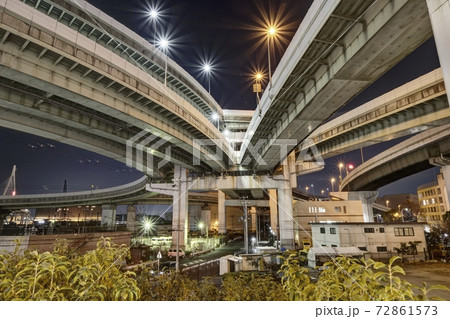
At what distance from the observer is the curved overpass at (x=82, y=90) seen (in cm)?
1270

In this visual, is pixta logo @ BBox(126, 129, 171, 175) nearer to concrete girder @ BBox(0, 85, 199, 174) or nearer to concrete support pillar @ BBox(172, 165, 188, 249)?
concrete girder @ BBox(0, 85, 199, 174)

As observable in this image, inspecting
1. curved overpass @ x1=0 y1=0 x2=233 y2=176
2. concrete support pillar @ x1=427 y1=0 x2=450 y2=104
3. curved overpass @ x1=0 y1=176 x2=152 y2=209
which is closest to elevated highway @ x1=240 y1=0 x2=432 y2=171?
concrete support pillar @ x1=427 y1=0 x2=450 y2=104

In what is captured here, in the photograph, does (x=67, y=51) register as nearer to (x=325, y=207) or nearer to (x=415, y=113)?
(x=415, y=113)

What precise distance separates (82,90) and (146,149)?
1259 centimetres

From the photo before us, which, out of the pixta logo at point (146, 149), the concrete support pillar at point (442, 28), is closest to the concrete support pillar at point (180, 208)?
the pixta logo at point (146, 149)

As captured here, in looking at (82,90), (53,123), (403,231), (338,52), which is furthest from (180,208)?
(338,52)

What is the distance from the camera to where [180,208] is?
3756cm

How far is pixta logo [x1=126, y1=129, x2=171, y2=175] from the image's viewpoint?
24906mm

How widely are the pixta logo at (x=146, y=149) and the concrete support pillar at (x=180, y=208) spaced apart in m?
4.02

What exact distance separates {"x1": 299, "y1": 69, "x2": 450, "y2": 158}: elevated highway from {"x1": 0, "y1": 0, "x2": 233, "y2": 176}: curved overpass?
1462cm

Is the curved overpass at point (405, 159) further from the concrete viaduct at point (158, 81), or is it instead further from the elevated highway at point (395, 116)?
the concrete viaduct at point (158, 81)

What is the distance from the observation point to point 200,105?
5297 cm

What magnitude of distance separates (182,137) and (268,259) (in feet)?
52.2

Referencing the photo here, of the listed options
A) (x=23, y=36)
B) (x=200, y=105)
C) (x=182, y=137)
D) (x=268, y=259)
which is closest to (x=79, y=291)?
(x=23, y=36)
